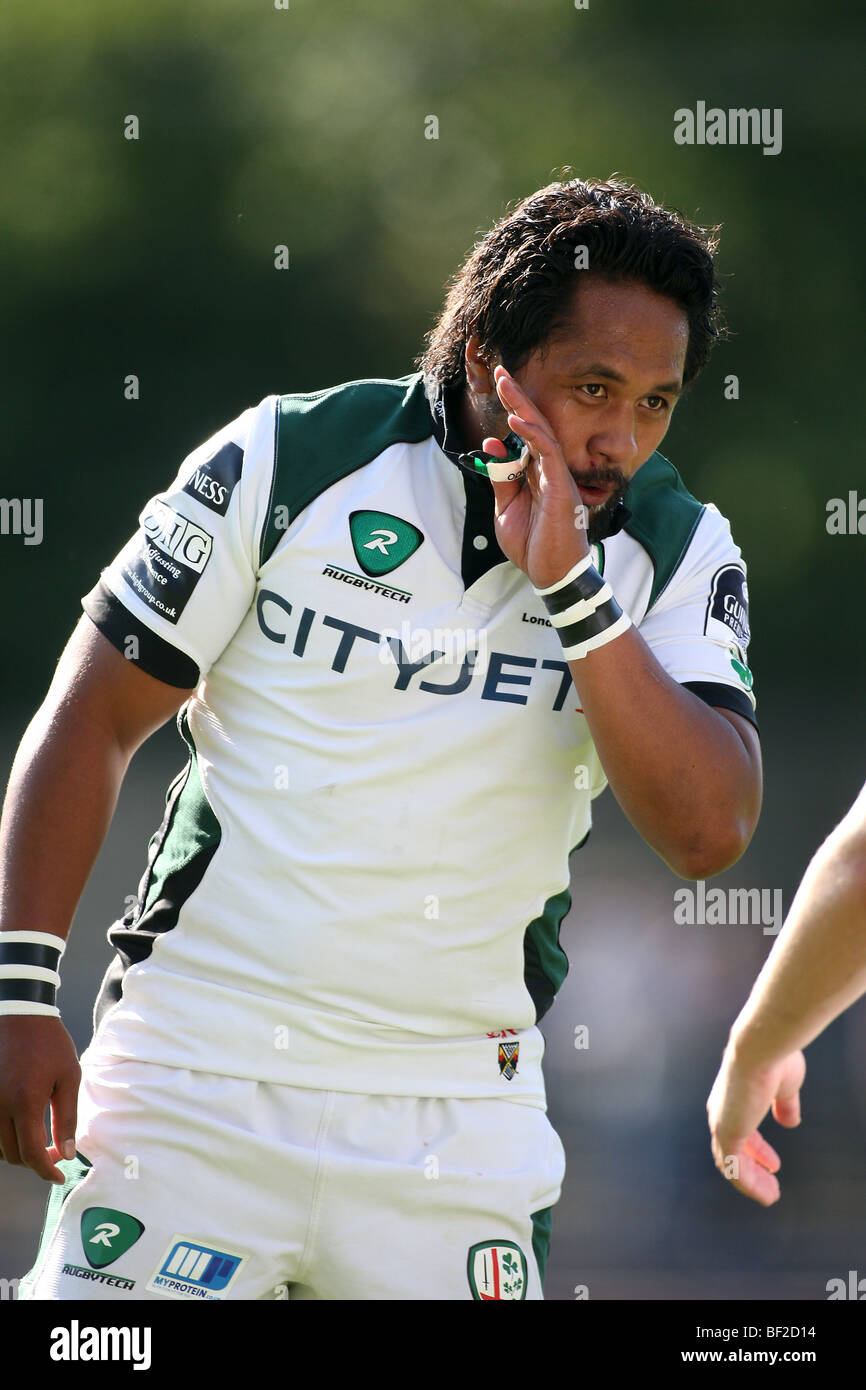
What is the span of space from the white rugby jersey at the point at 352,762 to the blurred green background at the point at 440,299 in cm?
402

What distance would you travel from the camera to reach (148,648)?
2.21 meters

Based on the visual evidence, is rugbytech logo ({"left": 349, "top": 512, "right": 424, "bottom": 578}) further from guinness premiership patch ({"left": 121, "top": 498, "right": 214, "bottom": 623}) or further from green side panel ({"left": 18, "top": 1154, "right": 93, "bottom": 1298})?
green side panel ({"left": 18, "top": 1154, "right": 93, "bottom": 1298})

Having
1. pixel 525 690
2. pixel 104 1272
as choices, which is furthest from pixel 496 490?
pixel 104 1272

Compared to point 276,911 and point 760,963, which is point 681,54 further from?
point 276,911

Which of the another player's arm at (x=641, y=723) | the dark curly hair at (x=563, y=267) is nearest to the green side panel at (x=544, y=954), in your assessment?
the another player's arm at (x=641, y=723)

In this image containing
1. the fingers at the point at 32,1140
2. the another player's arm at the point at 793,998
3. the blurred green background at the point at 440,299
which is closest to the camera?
the another player's arm at the point at 793,998

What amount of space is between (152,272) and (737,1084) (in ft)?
19.8

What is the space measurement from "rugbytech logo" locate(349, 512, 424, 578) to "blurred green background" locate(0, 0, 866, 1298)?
413cm

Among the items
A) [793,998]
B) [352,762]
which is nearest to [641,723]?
[352,762]

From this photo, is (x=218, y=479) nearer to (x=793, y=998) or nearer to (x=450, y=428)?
(x=450, y=428)

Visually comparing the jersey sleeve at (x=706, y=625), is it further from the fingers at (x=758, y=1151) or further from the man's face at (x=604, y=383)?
the fingers at (x=758, y=1151)

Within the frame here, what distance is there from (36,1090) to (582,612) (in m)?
0.90

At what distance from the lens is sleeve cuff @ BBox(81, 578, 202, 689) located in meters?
2.21

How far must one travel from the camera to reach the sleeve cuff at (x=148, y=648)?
221cm
